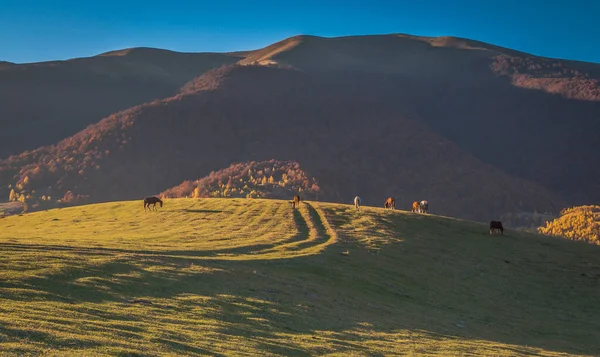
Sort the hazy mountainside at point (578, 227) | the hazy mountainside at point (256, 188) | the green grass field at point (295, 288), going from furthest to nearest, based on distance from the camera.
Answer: the hazy mountainside at point (256, 188) < the hazy mountainside at point (578, 227) < the green grass field at point (295, 288)

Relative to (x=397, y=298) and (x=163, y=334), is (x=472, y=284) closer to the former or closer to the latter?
(x=397, y=298)

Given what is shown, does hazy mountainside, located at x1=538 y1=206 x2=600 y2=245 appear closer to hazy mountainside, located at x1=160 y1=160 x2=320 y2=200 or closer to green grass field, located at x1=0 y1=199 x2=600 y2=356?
green grass field, located at x1=0 y1=199 x2=600 y2=356

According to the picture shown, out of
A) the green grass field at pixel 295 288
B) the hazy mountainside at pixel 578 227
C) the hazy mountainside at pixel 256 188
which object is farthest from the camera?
the hazy mountainside at pixel 256 188

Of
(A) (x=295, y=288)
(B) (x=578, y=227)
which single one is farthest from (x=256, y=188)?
(A) (x=295, y=288)

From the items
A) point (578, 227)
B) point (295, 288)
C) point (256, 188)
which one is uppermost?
point (256, 188)

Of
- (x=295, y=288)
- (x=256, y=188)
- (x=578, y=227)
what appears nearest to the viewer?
(x=295, y=288)

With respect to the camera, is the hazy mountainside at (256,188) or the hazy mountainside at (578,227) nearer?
the hazy mountainside at (578,227)

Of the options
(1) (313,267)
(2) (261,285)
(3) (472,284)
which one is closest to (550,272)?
(3) (472,284)

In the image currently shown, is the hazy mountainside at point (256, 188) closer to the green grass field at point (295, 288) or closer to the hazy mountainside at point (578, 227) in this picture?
the hazy mountainside at point (578, 227)

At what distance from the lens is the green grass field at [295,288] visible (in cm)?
2253

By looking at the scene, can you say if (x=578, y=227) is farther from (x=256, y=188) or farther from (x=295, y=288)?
(x=295, y=288)

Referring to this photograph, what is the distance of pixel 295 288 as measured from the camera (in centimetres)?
3503

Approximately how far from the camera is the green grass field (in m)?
22.5

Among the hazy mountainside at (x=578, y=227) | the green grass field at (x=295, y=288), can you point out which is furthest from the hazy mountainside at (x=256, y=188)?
the green grass field at (x=295, y=288)
